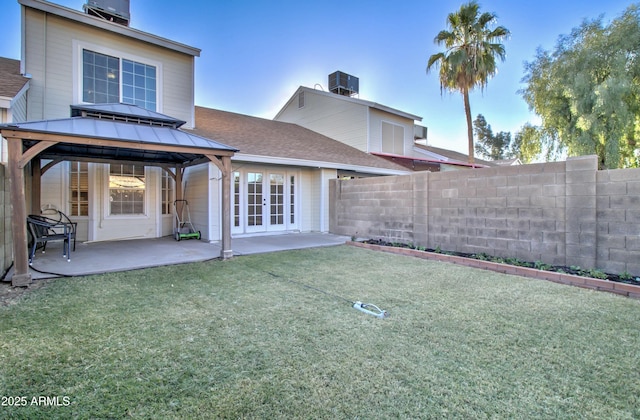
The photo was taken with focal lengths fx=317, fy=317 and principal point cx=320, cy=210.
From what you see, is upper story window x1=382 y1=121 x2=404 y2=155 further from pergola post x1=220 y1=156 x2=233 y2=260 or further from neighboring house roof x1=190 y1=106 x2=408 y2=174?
pergola post x1=220 y1=156 x2=233 y2=260

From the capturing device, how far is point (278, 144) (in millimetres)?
11023

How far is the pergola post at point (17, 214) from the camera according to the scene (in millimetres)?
4445

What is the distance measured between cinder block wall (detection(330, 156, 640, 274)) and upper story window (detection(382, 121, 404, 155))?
672 cm

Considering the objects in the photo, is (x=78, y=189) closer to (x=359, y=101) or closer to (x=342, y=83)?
(x=359, y=101)

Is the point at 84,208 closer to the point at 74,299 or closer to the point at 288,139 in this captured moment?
the point at 74,299

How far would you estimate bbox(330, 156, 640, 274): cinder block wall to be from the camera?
479cm

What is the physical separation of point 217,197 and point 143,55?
4.93m

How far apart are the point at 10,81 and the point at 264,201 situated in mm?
6477

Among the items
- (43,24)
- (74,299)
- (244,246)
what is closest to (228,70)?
(43,24)

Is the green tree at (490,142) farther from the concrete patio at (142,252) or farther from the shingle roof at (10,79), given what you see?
the shingle roof at (10,79)

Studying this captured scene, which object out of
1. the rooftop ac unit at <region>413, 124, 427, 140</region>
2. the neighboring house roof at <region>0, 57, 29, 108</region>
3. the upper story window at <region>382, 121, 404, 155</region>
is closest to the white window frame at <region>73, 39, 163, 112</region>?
the neighboring house roof at <region>0, 57, 29, 108</region>

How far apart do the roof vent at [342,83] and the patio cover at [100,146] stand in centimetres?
998

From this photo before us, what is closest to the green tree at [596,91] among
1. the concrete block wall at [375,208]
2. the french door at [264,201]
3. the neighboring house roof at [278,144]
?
the neighboring house roof at [278,144]

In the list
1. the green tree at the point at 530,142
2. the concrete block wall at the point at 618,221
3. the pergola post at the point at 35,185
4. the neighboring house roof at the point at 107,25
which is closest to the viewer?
the concrete block wall at the point at 618,221
